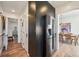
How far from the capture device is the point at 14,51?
72.3 inches

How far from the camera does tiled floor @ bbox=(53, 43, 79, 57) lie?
5.98 feet

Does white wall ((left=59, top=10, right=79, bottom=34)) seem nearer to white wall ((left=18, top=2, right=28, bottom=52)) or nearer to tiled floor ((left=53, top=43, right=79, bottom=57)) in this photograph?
tiled floor ((left=53, top=43, right=79, bottom=57))

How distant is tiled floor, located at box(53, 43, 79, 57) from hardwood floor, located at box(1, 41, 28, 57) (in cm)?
58

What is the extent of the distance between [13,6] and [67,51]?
4.12 feet

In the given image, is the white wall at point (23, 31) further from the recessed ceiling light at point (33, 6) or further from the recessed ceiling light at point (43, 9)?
the recessed ceiling light at point (43, 9)

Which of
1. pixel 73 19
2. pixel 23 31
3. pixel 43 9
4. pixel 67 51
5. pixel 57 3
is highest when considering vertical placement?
pixel 57 3

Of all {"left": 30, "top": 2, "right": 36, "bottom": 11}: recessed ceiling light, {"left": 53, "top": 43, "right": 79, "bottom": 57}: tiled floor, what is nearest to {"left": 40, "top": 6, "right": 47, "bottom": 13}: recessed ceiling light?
{"left": 30, "top": 2, "right": 36, "bottom": 11}: recessed ceiling light

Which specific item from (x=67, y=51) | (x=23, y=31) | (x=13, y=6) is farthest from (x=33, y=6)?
(x=67, y=51)

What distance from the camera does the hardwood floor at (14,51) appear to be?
183 centimetres

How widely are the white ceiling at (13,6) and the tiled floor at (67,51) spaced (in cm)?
98

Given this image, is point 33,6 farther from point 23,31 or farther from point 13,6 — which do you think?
point 23,31

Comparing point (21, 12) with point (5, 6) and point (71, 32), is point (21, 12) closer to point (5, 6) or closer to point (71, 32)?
point (5, 6)

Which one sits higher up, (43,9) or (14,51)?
(43,9)

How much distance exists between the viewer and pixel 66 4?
183 cm
